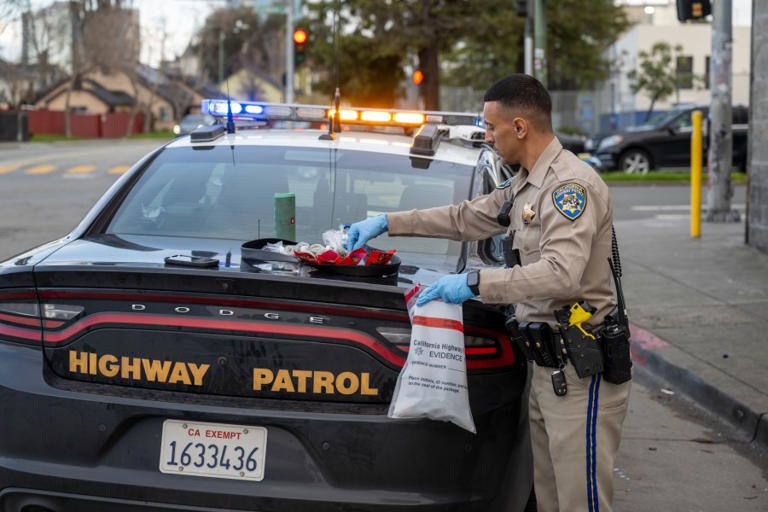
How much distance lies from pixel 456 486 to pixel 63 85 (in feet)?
291

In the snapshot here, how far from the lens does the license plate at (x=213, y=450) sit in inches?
126

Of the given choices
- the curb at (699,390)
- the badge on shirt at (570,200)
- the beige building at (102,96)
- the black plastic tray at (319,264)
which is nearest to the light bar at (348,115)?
the black plastic tray at (319,264)

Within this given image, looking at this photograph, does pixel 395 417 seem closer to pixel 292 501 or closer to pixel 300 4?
pixel 292 501

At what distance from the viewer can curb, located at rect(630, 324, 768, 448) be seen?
592cm

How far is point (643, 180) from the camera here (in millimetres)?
22234

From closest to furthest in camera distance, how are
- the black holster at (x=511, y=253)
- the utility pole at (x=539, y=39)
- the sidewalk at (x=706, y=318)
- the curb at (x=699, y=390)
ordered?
the black holster at (x=511, y=253) → the curb at (x=699, y=390) → the sidewalk at (x=706, y=318) → the utility pole at (x=539, y=39)

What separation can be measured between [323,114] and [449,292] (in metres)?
2.45

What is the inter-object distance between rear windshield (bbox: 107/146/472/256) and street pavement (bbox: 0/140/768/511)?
1.68m

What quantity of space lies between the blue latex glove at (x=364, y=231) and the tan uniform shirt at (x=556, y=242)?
1.55ft

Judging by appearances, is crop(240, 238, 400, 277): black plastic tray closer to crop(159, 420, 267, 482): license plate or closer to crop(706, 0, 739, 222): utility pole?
crop(159, 420, 267, 482): license plate

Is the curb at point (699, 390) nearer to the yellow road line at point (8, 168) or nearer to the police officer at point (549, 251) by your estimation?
the police officer at point (549, 251)

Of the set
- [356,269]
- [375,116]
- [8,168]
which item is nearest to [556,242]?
[356,269]

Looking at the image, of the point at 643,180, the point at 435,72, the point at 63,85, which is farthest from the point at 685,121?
the point at 63,85

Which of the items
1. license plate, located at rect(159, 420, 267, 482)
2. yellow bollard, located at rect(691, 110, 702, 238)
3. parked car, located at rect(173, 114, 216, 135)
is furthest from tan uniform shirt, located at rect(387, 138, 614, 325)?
yellow bollard, located at rect(691, 110, 702, 238)
